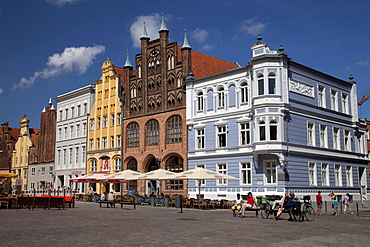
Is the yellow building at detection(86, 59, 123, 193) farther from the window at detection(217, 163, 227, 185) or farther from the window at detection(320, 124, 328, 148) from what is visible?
the window at detection(320, 124, 328, 148)

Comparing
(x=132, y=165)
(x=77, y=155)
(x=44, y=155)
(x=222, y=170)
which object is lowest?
(x=222, y=170)

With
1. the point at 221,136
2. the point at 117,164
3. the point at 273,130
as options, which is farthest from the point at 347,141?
the point at 117,164

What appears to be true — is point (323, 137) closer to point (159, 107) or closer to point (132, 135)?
point (159, 107)

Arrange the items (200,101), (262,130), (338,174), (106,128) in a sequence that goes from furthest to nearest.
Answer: (106,128) → (200,101) → (338,174) → (262,130)

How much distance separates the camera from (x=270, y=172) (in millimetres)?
35969

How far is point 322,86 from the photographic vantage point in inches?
1615

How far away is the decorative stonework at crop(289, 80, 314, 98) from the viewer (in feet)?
121

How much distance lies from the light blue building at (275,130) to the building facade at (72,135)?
68.5ft

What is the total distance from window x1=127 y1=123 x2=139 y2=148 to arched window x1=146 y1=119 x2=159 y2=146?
6.51 ft

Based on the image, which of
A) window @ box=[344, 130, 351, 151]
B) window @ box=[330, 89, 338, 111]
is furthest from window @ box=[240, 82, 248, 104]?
window @ box=[344, 130, 351, 151]

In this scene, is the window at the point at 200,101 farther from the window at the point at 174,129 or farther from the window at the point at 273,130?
the window at the point at 273,130

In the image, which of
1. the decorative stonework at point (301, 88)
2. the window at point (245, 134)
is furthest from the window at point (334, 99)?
the window at point (245, 134)

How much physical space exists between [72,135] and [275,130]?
113ft

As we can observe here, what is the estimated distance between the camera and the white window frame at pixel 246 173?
3744 centimetres
